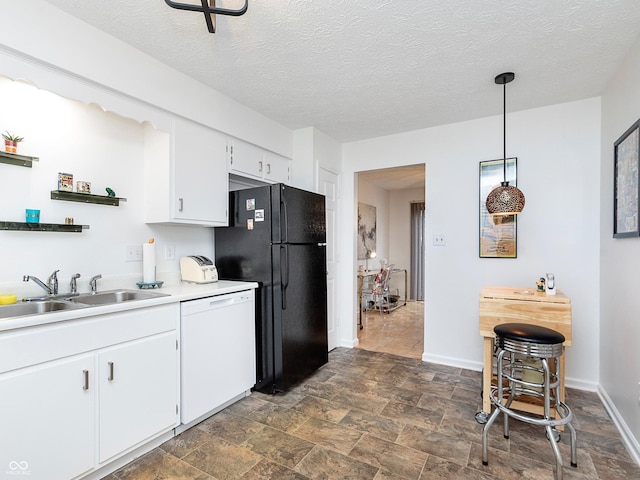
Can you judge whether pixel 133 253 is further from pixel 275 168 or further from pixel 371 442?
pixel 371 442

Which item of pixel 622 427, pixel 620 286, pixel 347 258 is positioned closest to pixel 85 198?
pixel 347 258

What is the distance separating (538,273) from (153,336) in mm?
3081

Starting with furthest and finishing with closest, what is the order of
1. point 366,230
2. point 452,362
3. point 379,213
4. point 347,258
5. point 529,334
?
point 379,213
point 366,230
point 347,258
point 452,362
point 529,334

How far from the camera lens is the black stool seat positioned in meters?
1.76

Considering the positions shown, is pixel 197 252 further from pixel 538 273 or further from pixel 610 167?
pixel 610 167

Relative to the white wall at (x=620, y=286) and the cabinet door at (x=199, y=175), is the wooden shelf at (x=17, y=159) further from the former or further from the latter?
the white wall at (x=620, y=286)

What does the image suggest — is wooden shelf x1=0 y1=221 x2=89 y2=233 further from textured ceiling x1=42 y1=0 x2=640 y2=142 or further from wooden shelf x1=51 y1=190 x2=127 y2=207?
textured ceiling x1=42 y1=0 x2=640 y2=142

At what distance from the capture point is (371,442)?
6.45ft

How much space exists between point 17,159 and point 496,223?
3.56m

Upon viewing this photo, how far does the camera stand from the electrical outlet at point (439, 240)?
3297 mm

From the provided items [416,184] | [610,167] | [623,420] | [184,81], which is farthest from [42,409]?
[416,184]

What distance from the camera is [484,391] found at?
227 centimetres

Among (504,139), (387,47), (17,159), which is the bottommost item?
(17,159)

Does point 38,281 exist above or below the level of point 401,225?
below
